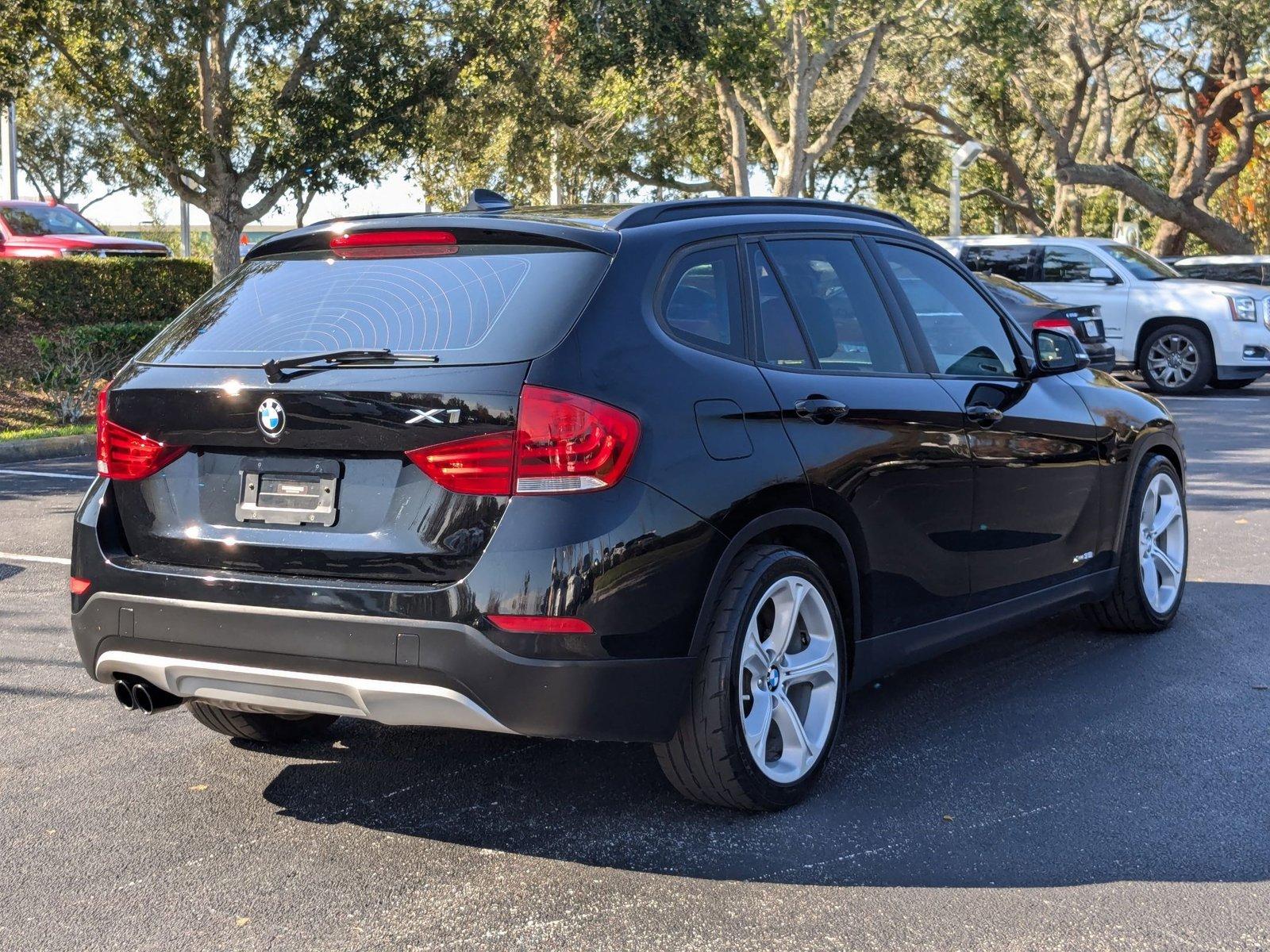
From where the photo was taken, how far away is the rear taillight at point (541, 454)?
12.6 ft

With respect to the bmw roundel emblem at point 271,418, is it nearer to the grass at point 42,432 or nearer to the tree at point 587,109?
the grass at point 42,432

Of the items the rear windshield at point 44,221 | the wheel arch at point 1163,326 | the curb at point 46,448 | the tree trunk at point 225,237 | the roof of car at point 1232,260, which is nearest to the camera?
the curb at point 46,448

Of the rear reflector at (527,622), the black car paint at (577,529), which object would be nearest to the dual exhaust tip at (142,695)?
the black car paint at (577,529)

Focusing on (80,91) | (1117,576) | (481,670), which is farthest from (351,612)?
(80,91)

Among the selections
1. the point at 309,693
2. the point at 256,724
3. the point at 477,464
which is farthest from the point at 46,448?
the point at 477,464

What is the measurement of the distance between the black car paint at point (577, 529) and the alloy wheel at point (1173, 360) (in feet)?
51.2

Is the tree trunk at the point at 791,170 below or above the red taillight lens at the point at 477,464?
above

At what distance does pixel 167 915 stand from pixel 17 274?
1662cm

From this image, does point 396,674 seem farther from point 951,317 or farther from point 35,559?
point 35,559

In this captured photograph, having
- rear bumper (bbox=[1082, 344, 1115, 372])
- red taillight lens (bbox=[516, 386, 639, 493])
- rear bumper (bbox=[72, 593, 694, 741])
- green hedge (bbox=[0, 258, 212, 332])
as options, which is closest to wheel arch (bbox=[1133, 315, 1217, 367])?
rear bumper (bbox=[1082, 344, 1115, 372])

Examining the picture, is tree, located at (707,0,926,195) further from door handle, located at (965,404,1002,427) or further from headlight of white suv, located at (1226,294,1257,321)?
door handle, located at (965,404,1002,427)

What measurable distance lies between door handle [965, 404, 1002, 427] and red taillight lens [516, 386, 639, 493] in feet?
6.20

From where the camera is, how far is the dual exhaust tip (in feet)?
14.3

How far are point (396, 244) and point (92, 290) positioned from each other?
648 inches
